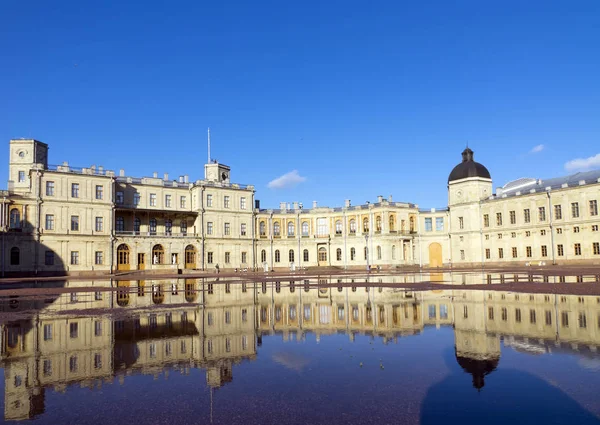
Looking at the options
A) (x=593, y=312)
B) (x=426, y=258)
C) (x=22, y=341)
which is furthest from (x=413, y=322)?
(x=426, y=258)

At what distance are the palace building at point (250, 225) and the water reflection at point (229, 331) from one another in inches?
1680

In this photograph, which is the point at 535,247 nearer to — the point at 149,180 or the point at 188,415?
the point at 149,180

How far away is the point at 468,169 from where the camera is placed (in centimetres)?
7206

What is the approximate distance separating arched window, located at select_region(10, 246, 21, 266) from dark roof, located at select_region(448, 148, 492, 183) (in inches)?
2345

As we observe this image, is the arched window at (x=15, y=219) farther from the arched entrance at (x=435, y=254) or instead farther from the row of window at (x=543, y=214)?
the row of window at (x=543, y=214)

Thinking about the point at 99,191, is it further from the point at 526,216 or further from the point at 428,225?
the point at 526,216

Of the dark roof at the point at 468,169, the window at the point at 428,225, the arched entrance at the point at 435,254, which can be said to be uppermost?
the dark roof at the point at 468,169

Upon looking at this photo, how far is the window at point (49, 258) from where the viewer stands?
54969 mm

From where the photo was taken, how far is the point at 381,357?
8.47 meters

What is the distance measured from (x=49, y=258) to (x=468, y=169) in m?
58.1

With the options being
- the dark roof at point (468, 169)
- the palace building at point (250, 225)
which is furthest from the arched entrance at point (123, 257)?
the dark roof at point (468, 169)

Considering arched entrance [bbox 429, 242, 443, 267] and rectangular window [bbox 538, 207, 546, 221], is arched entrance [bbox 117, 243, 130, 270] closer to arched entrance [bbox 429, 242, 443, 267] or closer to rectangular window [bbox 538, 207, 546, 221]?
arched entrance [bbox 429, 242, 443, 267]

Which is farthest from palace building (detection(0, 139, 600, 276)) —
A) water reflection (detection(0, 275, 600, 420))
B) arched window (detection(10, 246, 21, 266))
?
water reflection (detection(0, 275, 600, 420))

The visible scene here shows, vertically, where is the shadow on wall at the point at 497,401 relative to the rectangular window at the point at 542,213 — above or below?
below
